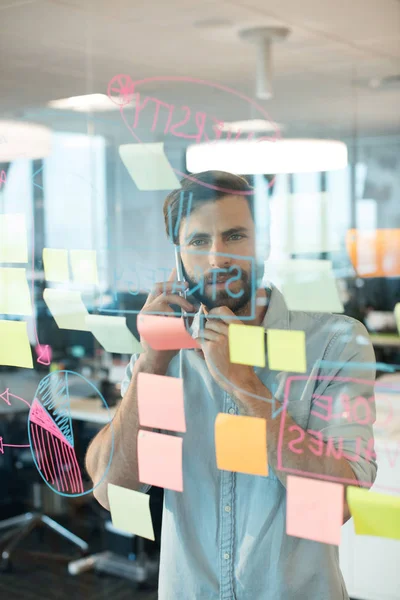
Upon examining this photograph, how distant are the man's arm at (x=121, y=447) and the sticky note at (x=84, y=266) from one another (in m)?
0.21

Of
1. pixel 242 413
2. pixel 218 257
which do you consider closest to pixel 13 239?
pixel 218 257

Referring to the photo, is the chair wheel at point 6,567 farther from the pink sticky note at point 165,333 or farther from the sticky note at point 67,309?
the pink sticky note at point 165,333

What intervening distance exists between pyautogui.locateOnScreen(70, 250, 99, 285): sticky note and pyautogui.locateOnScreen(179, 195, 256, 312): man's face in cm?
26

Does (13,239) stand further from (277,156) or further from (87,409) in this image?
(277,156)

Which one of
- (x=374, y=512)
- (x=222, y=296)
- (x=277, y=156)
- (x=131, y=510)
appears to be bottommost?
(x=131, y=510)

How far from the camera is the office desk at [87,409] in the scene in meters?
1.49

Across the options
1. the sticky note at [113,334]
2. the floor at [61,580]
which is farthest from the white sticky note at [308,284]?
the floor at [61,580]

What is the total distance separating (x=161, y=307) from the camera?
133 cm

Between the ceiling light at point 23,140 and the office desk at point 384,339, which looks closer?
the office desk at point 384,339

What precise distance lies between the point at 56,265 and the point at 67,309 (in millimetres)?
102

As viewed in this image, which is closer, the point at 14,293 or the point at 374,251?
the point at 374,251

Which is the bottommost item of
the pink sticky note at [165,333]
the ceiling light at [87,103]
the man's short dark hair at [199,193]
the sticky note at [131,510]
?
the sticky note at [131,510]

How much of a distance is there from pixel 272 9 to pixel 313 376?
66 cm

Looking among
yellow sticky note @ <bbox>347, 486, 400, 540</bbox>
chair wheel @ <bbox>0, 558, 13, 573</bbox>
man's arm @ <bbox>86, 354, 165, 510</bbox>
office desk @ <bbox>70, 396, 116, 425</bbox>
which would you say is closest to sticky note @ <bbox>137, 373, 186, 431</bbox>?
man's arm @ <bbox>86, 354, 165, 510</bbox>
